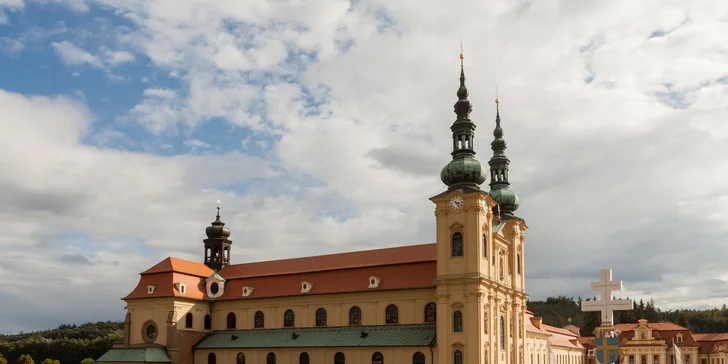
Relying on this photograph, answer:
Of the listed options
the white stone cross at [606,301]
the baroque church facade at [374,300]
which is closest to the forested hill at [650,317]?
the baroque church facade at [374,300]

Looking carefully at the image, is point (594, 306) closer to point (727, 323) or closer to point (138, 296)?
point (138, 296)

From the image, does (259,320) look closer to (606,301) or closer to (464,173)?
(464,173)

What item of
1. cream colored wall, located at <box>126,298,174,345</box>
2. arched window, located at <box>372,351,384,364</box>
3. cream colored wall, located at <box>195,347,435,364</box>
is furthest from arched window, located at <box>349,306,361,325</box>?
cream colored wall, located at <box>126,298,174,345</box>

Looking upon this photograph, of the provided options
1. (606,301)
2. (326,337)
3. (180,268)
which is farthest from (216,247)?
(606,301)

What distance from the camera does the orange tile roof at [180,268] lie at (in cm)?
6475

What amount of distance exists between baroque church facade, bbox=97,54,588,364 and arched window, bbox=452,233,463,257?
0.07m

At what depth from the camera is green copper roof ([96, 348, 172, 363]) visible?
196 feet

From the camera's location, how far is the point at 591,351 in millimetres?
110625

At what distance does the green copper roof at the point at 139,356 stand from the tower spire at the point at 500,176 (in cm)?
3207

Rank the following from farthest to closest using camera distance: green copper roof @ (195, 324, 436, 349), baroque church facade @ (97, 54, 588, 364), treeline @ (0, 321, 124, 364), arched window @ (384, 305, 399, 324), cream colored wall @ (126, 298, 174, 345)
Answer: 1. treeline @ (0, 321, 124, 364)
2. cream colored wall @ (126, 298, 174, 345)
3. arched window @ (384, 305, 399, 324)
4. green copper roof @ (195, 324, 436, 349)
5. baroque church facade @ (97, 54, 588, 364)

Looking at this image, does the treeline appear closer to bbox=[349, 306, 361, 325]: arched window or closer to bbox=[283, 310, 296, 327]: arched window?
bbox=[283, 310, 296, 327]: arched window

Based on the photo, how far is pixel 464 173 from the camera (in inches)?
2045

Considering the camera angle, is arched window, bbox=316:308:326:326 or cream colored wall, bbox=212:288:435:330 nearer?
cream colored wall, bbox=212:288:435:330

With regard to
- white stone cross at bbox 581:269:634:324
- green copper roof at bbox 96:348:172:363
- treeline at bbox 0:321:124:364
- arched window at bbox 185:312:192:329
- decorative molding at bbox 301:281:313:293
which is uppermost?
decorative molding at bbox 301:281:313:293
